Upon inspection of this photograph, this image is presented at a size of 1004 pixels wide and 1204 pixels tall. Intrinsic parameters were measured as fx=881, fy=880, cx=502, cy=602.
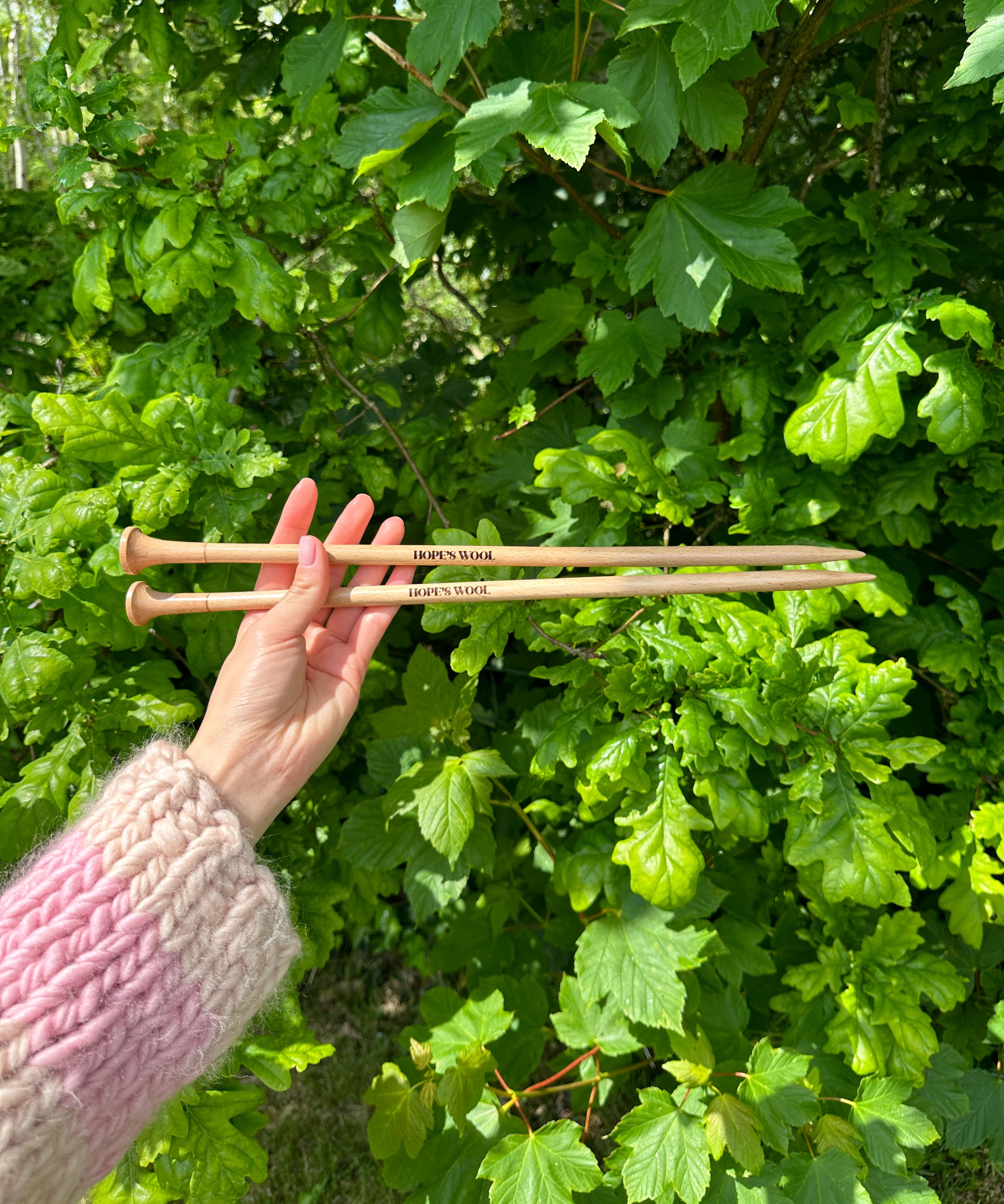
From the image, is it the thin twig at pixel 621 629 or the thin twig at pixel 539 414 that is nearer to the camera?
the thin twig at pixel 621 629

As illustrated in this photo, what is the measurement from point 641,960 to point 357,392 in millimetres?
1265

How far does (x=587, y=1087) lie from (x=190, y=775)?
125cm

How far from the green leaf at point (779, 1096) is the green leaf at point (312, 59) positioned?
2.01 metres

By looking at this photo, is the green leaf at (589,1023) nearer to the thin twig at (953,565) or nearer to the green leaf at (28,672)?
the green leaf at (28,672)

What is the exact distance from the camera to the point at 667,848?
142cm

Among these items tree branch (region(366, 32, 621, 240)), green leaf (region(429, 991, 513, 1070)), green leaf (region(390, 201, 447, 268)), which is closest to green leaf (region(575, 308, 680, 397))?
tree branch (region(366, 32, 621, 240))

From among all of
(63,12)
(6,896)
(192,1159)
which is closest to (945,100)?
(63,12)

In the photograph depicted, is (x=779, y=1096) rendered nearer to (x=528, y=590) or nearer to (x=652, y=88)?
(x=528, y=590)

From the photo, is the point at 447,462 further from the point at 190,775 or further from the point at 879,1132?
the point at 879,1132

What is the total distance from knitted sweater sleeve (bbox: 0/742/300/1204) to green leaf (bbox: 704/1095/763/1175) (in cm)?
77

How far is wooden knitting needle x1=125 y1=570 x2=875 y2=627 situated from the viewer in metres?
1.32

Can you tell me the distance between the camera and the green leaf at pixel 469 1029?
1663 millimetres

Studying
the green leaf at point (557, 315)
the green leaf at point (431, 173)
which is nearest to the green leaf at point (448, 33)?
the green leaf at point (431, 173)

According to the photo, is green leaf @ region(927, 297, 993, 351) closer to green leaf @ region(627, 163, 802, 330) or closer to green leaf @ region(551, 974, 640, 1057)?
green leaf @ region(627, 163, 802, 330)
